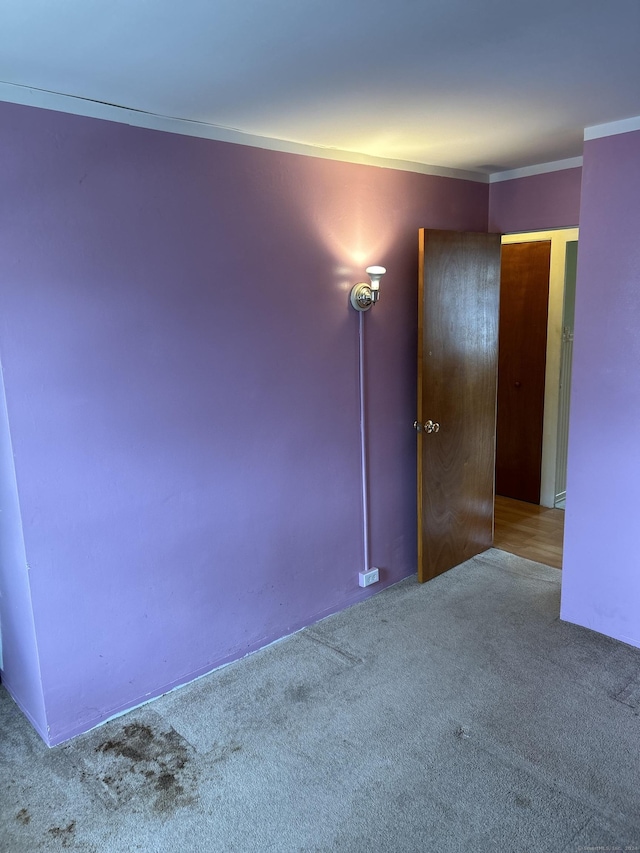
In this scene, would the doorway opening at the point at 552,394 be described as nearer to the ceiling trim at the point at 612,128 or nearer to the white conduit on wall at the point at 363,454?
the white conduit on wall at the point at 363,454

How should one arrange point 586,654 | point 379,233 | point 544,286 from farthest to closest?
point 544,286 < point 379,233 < point 586,654

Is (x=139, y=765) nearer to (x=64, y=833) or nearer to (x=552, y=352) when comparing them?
(x=64, y=833)

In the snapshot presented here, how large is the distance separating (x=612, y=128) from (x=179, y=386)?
220cm

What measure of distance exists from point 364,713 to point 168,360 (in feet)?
5.33

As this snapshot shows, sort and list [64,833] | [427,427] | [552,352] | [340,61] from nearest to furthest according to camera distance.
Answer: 1. [340,61]
2. [64,833]
3. [427,427]
4. [552,352]

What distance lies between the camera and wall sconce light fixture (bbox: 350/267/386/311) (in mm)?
3143

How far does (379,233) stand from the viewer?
3.34 m

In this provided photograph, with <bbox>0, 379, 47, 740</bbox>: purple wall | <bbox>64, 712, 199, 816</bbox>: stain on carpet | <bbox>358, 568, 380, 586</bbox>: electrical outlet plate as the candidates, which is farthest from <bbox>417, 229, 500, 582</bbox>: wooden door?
<bbox>0, 379, 47, 740</bbox>: purple wall

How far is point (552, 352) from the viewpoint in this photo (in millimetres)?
4844

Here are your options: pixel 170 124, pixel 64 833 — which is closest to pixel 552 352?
pixel 170 124

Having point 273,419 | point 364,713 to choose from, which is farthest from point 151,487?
point 364,713

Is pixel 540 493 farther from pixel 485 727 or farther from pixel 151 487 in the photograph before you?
pixel 151 487

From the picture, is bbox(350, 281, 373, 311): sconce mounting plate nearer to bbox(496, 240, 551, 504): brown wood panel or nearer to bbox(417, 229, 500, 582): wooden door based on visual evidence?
bbox(417, 229, 500, 582): wooden door

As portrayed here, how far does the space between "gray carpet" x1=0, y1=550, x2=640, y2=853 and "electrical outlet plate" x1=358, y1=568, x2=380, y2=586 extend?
0.33m
